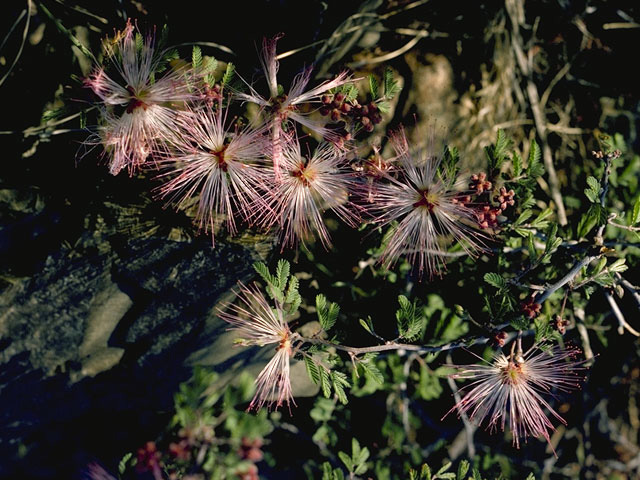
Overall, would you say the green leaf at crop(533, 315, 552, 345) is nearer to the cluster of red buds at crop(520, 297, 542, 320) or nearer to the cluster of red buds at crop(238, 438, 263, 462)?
the cluster of red buds at crop(520, 297, 542, 320)

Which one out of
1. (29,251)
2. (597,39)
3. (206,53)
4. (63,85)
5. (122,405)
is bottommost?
(122,405)

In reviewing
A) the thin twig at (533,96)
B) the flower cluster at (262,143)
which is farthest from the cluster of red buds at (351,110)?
the thin twig at (533,96)

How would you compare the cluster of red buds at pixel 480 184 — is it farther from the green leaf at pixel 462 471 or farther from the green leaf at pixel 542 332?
the green leaf at pixel 462 471

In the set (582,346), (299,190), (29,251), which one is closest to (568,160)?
(582,346)

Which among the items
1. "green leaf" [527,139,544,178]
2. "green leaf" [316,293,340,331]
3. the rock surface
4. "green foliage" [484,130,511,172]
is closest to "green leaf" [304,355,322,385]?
"green leaf" [316,293,340,331]

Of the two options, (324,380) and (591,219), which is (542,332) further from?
(324,380)

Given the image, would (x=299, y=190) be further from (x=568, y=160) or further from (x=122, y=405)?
(x=568, y=160)
